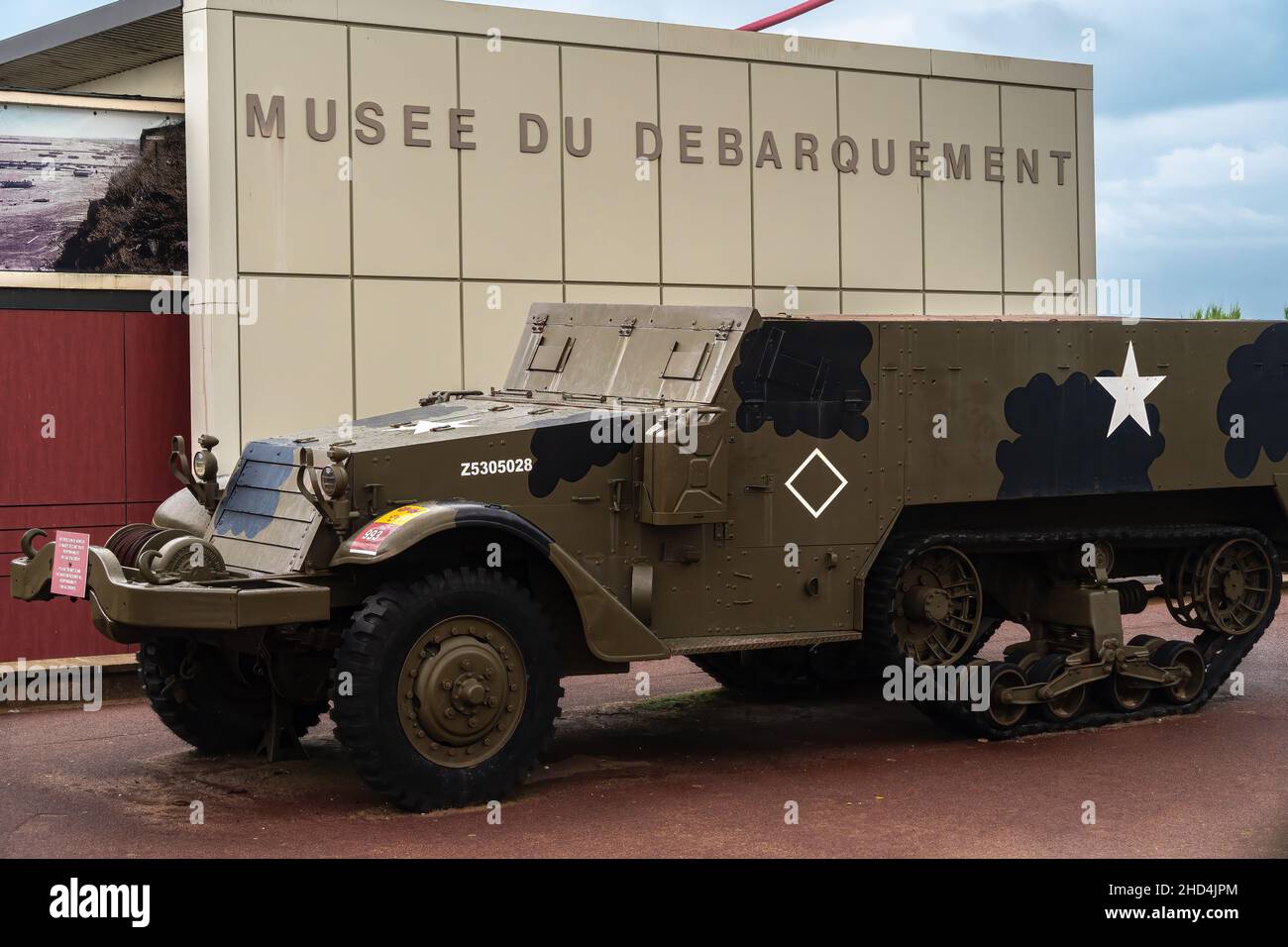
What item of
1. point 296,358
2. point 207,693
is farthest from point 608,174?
point 207,693

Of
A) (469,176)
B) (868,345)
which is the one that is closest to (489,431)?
(868,345)

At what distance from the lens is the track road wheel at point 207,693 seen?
345 inches

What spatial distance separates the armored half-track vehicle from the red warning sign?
85mm

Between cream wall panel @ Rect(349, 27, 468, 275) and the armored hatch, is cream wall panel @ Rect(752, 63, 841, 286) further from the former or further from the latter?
the armored hatch

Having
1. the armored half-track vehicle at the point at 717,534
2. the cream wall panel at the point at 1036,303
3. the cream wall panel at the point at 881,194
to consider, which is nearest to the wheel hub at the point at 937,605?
the armored half-track vehicle at the point at 717,534

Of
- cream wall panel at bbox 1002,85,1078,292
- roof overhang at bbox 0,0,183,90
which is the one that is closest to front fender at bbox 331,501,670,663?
roof overhang at bbox 0,0,183,90

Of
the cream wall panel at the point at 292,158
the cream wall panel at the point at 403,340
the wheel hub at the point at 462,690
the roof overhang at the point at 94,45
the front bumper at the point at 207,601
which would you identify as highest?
the roof overhang at the point at 94,45

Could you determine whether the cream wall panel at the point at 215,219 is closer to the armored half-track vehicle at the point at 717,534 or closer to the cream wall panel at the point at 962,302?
the armored half-track vehicle at the point at 717,534

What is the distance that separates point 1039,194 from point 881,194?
6.19 ft

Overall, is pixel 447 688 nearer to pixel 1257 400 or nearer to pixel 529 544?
pixel 529 544

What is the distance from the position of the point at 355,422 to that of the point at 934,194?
327 inches

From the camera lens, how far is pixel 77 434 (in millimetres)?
12461

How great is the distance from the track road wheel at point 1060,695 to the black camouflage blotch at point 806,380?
179 cm

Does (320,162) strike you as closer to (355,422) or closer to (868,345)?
(355,422)
